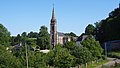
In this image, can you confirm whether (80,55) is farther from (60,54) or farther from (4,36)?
(4,36)

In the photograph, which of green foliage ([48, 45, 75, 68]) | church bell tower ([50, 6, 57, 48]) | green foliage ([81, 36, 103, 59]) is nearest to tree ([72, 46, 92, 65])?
green foliage ([48, 45, 75, 68])

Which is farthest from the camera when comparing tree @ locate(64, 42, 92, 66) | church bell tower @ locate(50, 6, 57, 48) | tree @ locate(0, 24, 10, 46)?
church bell tower @ locate(50, 6, 57, 48)

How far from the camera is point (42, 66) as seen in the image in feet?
129

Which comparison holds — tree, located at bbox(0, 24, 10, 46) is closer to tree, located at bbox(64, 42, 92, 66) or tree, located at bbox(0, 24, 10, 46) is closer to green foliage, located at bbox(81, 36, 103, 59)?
green foliage, located at bbox(81, 36, 103, 59)

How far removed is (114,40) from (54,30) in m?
32.2

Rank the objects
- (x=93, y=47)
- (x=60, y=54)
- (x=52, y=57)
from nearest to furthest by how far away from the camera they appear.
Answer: (x=60, y=54), (x=52, y=57), (x=93, y=47)

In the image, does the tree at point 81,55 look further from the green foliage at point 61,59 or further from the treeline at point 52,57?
the green foliage at point 61,59

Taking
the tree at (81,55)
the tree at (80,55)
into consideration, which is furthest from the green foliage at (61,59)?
the tree at (81,55)

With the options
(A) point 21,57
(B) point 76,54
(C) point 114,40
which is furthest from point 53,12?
(A) point 21,57

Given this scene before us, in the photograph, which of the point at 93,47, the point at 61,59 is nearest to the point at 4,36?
the point at 93,47

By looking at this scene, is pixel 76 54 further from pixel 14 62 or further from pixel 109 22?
pixel 109 22

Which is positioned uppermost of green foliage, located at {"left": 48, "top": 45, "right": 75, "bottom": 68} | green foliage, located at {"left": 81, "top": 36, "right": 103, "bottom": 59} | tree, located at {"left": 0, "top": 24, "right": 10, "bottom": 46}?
tree, located at {"left": 0, "top": 24, "right": 10, "bottom": 46}

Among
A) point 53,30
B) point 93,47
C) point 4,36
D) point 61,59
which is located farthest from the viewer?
point 53,30

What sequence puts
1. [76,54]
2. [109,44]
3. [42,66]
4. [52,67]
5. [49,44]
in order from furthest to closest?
[49,44] → [109,44] → [76,54] → [52,67] → [42,66]
